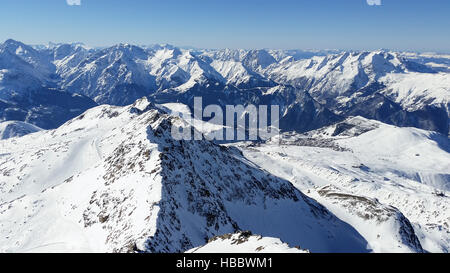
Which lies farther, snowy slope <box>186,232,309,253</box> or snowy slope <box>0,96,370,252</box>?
snowy slope <box>0,96,370,252</box>

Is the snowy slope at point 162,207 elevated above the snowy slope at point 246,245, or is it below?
below

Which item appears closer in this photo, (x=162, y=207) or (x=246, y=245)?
(x=246, y=245)

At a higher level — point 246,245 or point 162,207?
point 246,245
